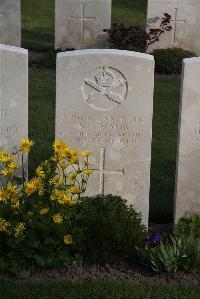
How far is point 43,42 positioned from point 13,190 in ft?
38.8

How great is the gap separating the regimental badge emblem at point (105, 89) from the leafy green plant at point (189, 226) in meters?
1.20

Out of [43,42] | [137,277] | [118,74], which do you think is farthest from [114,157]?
[43,42]

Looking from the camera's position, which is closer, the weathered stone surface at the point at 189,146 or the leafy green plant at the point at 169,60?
the weathered stone surface at the point at 189,146

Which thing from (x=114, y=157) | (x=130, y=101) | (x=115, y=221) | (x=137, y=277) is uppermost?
(x=130, y=101)

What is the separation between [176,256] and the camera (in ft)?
18.1

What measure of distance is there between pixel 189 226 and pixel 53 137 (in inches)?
138

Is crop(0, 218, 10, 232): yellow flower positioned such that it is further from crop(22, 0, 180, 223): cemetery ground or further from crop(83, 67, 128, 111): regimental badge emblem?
crop(22, 0, 180, 223): cemetery ground

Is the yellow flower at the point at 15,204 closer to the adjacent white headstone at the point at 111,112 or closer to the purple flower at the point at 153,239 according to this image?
the adjacent white headstone at the point at 111,112

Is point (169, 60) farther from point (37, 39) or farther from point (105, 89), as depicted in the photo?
point (105, 89)

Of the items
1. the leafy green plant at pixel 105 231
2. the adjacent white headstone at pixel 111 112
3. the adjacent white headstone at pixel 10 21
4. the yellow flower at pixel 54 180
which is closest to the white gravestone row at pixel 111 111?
the adjacent white headstone at pixel 111 112

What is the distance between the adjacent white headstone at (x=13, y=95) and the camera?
605cm

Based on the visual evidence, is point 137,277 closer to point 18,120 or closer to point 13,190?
point 13,190

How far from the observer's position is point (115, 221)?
554 centimetres

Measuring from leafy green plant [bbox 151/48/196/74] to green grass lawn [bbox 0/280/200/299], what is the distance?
853cm
